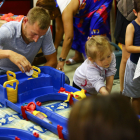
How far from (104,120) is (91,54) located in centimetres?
79

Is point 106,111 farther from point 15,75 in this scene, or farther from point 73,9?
point 73,9

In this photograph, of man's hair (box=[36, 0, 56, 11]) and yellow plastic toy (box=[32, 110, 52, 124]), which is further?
man's hair (box=[36, 0, 56, 11])

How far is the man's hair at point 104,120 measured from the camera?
0.33 meters

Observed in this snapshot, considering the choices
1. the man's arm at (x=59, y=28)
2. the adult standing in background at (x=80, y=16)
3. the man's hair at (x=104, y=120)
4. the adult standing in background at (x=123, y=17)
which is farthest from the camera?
the man's arm at (x=59, y=28)

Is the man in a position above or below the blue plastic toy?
above

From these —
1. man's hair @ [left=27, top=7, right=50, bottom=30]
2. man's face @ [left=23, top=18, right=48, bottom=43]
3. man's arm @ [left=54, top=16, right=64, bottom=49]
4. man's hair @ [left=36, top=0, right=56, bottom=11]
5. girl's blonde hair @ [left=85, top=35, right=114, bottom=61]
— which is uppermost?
man's hair @ [left=36, top=0, right=56, bottom=11]

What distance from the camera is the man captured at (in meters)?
1.17

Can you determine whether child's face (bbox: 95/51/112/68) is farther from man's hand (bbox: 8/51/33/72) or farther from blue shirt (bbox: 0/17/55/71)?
blue shirt (bbox: 0/17/55/71)

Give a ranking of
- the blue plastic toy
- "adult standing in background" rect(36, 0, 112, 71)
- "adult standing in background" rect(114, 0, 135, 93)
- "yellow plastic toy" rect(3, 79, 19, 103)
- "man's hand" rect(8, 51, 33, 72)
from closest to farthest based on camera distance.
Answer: the blue plastic toy, "yellow plastic toy" rect(3, 79, 19, 103), "man's hand" rect(8, 51, 33, 72), "adult standing in background" rect(114, 0, 135, 93), "adult standing in background" rect(36, 0, 112, 71)

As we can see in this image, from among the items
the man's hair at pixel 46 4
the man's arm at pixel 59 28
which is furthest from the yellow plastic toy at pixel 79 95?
the man's arm at pixel 59 28

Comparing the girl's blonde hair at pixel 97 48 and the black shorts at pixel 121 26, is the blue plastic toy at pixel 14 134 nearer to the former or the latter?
the girl's blonde hair at pixel 97 48

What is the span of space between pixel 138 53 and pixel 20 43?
0.74m

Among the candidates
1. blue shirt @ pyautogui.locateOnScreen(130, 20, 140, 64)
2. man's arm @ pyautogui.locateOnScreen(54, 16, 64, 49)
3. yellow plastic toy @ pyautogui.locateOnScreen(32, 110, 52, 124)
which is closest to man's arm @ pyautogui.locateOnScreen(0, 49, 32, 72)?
yellow plastic toy @ pyautogui.locateOnScreen(32, 110, 52, 124)

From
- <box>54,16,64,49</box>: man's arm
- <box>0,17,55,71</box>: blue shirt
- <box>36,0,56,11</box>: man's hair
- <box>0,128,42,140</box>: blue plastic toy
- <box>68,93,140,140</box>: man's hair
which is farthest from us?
<box>54,16,64,49</box>: man's arm
